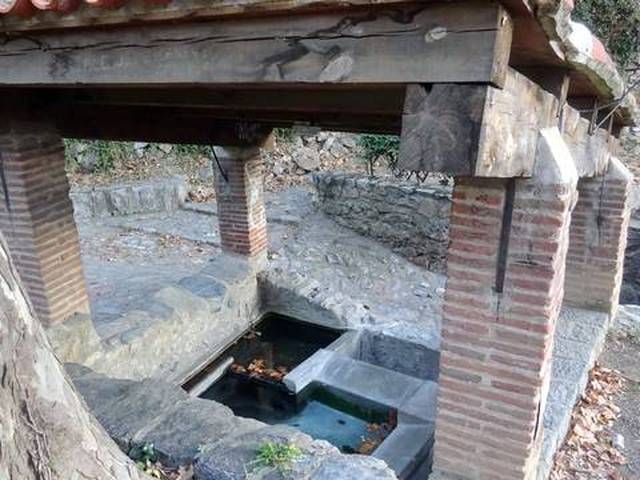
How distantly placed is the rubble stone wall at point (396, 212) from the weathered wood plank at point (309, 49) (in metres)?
7.35

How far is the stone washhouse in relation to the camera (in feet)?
5.53

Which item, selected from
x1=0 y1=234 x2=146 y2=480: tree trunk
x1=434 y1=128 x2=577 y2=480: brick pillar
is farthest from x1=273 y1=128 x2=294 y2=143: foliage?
x1=0 y1=234 x2=146 y2=480: tree trunk

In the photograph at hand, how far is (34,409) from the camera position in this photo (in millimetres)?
1426

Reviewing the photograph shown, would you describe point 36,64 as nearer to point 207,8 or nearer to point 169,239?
point 207,8

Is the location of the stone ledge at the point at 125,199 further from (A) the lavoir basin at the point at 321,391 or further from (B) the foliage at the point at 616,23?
(B) the foliage at the point at 616,23

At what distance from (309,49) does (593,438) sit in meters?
4.18

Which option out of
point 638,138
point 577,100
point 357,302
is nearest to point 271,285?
point 357,302

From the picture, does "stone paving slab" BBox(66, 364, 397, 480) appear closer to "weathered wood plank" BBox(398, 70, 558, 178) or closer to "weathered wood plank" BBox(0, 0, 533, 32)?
"weathered wood plank" BBox(398, 70, 558, 178)

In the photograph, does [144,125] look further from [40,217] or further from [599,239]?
[599,239]

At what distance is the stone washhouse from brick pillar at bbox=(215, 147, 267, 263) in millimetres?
1406

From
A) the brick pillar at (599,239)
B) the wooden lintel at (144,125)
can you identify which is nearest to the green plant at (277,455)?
the wooden lintel at (144,125)

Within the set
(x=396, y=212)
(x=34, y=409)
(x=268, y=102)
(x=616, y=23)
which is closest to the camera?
(x=34, y=409)

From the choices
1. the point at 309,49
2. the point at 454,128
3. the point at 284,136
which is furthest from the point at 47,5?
the point at 284,136

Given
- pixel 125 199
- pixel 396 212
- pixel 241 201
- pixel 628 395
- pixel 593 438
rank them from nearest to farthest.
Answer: pixel 593 438
pixel 628 395
pixel 241 201
pixel 396 212
pixel 125 199
